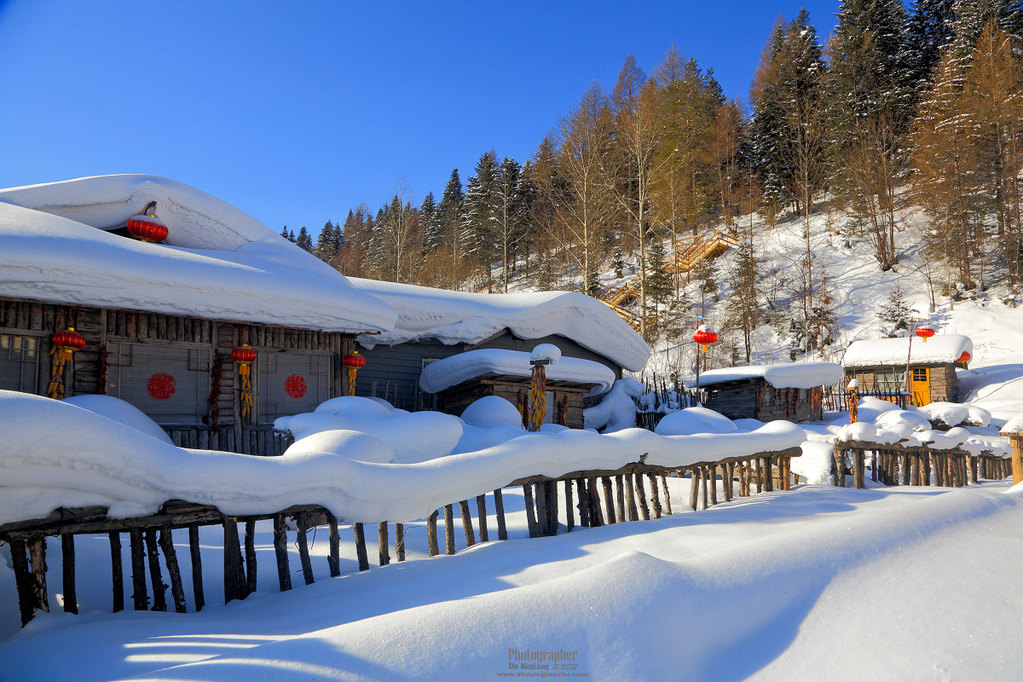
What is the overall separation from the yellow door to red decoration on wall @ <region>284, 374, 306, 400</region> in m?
22.7

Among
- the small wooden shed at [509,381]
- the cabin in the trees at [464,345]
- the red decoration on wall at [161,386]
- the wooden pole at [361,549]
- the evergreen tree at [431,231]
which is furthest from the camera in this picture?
the evergreen tree at [431,231]

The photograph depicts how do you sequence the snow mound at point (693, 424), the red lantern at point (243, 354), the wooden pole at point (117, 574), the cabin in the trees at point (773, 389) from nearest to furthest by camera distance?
the wooden pole at point (117, 574)
the red lantern at point (243, 354)
the snow mound at point (693, 424)
the cabin in the trees at point (773, 389)

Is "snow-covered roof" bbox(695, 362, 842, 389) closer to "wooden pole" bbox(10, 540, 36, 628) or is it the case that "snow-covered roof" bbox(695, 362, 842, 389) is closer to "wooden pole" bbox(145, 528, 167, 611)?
"wooden pole" bbox(145, 528, 167, 611)

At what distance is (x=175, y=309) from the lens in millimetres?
9641

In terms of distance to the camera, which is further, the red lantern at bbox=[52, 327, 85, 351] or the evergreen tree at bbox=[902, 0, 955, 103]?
the evergreen tree at bbox=[902, 0, 955, 103]

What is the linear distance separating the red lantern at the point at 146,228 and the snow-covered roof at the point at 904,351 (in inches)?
960

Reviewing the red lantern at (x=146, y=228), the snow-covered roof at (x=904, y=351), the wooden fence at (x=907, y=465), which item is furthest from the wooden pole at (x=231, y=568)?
the snow-covered roof at (x=904, y=351)

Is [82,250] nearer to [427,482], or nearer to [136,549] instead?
[136,549]

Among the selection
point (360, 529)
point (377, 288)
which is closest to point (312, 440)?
point (360, 529)

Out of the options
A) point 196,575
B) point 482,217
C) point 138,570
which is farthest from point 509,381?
point 482,217

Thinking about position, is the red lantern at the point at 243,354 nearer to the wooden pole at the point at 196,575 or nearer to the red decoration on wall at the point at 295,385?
the red decoration on wall at the point at 295,385

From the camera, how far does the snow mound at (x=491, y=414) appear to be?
12.1 meters

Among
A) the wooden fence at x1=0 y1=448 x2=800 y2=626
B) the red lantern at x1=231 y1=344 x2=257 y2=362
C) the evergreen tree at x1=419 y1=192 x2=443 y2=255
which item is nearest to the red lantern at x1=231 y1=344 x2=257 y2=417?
the red lantern at x1=231 y1=344 x2=257 y2=362

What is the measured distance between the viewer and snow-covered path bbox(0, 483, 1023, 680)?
2945 mm
